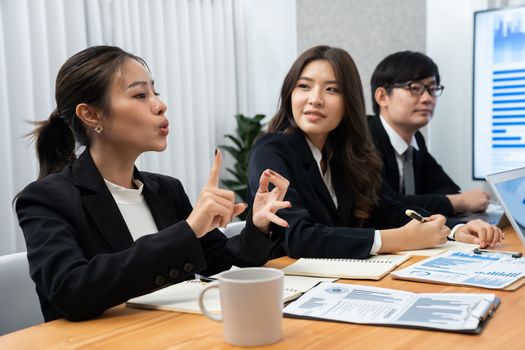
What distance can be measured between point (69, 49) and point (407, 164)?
183 centimetres

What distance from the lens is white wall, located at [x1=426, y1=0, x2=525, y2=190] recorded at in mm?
3189

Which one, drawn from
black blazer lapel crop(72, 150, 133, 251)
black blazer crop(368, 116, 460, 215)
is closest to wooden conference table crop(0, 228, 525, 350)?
black blazer lapel crop(72, 150, 133, 251)

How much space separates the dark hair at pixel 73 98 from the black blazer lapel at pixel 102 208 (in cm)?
16

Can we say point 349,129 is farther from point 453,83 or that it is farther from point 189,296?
point 453,83

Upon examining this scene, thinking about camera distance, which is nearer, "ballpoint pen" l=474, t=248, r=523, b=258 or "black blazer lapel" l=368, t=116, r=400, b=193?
"ballpoint pen" l=474, t=248, r=523, b=258

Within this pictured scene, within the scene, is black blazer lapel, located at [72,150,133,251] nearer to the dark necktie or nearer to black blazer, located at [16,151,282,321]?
black blazer, located at [16,151,282,321]

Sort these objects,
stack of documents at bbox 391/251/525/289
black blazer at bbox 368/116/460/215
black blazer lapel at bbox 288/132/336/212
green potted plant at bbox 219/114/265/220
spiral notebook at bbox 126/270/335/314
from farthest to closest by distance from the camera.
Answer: green potted plant at bbox 219/114/265/220, black blazer at bbox 368/116/460/215, black blazer lapel at bbox 288/132/336/212, stack of documents at bbox 391/251/525/289, spiral notebook at bbox 126/270/335/314

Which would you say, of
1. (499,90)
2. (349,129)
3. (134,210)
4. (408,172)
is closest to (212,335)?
(134,210)

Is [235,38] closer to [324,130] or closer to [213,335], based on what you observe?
[324,130]

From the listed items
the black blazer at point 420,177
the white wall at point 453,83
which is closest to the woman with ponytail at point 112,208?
the black blazer at point 420,177

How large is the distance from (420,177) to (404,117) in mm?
343

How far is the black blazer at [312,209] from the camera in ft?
5.00

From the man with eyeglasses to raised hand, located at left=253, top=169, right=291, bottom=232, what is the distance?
128cm

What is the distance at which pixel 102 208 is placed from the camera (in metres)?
1.31
